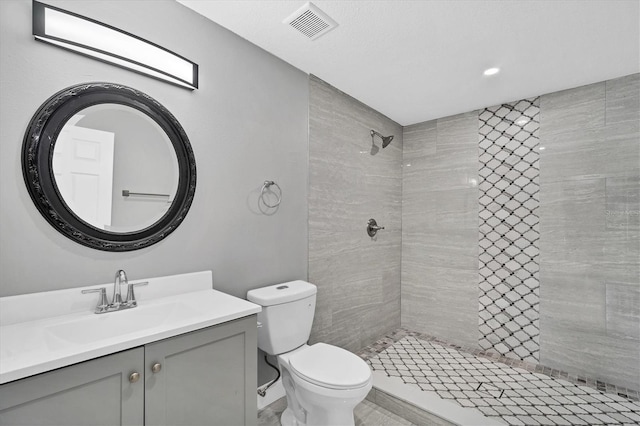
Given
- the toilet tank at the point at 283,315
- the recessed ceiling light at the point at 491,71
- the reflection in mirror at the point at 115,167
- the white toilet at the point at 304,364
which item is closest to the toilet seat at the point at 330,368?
the white toilet at the point at 304,364

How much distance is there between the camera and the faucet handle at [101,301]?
1.23 metres

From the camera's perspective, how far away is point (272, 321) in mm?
1745

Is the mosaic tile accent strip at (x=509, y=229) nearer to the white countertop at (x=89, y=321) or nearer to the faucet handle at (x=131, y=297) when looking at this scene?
the white countertop at (x=89, y=321)

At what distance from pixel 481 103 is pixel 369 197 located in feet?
4.41

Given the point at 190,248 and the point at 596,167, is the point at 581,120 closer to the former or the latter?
the point at 596,167

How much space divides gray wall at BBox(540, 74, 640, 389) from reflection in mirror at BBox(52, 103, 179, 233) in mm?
2907

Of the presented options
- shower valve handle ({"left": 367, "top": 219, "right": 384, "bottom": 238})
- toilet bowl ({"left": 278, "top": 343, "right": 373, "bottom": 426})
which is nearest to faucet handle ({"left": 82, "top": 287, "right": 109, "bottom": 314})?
toilet bowl ({"left": 278, "top": 343, "right": 373, "bottom": 426})

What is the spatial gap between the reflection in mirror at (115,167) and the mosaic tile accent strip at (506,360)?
2134 mm

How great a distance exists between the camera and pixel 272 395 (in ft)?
6.49

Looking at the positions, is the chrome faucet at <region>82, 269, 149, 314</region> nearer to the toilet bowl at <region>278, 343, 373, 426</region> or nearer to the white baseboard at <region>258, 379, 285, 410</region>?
the toilet bowl at <region>278, 343, 373, 426</region>

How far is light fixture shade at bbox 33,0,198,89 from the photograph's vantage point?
1166 millimetres

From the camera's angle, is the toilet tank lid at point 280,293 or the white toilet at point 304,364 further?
the toilet tank lid at point 280,293

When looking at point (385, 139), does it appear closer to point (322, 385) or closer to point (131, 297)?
point (322, 385)

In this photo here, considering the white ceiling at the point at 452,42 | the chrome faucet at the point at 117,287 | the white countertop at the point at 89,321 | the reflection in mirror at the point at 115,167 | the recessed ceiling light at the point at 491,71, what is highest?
the white ceiling at the point at 452,42
